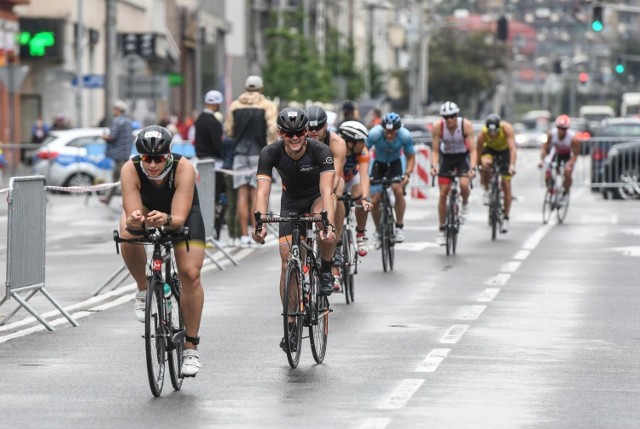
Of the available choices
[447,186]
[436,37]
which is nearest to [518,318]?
[447,186]

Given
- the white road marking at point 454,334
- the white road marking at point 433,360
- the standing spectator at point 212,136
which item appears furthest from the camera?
the standing spectator at point 212,136

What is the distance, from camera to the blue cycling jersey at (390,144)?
19922mm

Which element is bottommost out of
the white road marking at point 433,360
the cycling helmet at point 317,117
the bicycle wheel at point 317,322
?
the white road marking at point 433,360

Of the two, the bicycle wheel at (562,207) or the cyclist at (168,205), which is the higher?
the cyclist at (168,205)

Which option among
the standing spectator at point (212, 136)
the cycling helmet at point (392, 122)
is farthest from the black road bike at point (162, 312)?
the standing spectator at point (212, 136)

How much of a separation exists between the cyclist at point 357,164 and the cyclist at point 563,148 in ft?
34.9

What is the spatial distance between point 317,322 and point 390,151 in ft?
26.7

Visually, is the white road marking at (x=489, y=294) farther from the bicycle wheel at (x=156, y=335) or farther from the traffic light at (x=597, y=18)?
the traffic light at (x=597, y=18)

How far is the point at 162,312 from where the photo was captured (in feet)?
35.1

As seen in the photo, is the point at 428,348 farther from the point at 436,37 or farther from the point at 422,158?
the point at 436,37

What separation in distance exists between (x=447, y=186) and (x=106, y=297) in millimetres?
6478

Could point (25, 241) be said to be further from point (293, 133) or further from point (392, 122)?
point (392, 122)

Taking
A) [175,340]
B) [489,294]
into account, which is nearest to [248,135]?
[489,294]

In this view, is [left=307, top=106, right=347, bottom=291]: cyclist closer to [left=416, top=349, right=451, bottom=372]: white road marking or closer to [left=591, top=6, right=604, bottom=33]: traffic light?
[left=416, top=349, right=451, bottom=372]: white road marking
